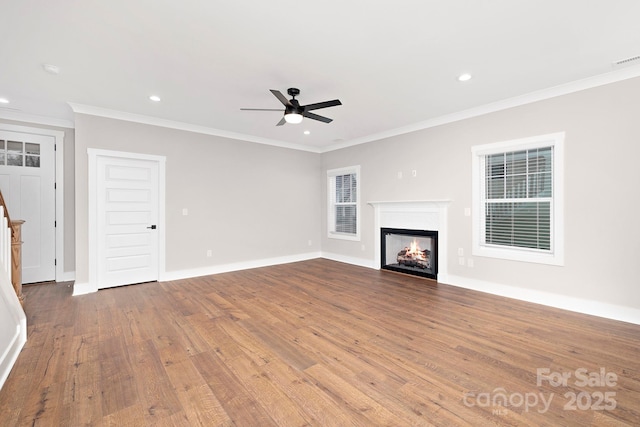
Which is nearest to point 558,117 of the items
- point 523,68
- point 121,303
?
point 523,68

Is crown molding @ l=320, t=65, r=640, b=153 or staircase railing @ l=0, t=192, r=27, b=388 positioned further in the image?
crown molding @ l=320, t=65, r=640, b=153

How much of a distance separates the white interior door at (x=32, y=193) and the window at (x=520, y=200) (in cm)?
684

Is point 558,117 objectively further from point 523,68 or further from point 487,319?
point 487,319

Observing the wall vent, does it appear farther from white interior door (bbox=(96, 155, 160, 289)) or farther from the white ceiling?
white interior door (bbox=(96, 155, 160, 289))

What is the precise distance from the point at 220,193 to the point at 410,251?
3.85 meters

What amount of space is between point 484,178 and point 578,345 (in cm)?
242

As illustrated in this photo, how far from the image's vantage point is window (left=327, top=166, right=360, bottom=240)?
6.27m

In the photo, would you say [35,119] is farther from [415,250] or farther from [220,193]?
[415,250]

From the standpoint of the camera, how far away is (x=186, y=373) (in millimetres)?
2133

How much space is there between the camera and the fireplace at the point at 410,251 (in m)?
4.93

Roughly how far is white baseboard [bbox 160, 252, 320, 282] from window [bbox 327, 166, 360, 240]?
912 millimetres

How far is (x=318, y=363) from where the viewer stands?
2277 millimetres

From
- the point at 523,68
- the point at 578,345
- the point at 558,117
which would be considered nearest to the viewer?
the point at 578,345

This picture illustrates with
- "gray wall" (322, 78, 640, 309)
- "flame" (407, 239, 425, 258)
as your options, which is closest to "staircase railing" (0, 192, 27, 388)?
"gray wall" (322, 78, 640, 309)
